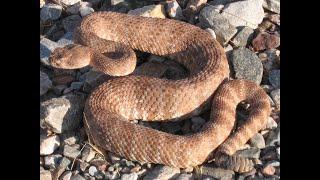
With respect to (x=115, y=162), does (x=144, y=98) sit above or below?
above

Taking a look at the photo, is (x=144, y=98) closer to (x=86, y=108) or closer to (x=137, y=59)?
(x=86, y=108)

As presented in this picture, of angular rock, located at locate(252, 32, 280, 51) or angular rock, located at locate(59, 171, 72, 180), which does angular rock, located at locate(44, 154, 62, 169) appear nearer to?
angular rock, located at locate(59, 171, 72, 180)

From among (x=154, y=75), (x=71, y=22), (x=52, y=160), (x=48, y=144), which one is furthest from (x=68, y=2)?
(x=52, y=160)

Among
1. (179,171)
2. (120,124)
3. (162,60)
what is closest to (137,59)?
(162,60)

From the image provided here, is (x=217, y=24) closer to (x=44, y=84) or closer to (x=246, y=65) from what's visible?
(x=246, y=65)

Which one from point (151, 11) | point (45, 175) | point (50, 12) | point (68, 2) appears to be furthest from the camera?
point (68, 2)

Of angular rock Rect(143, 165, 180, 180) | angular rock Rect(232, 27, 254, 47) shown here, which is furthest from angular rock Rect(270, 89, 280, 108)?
angular rock Rect(143, 165, 180, 180)
